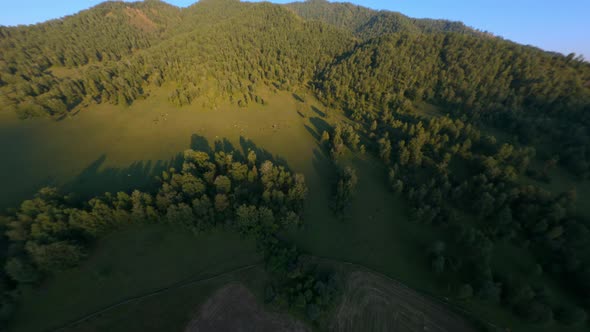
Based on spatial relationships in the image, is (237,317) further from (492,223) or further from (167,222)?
(492,223)

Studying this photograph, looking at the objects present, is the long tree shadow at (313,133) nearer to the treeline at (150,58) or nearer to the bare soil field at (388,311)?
the treeline at (150,58)

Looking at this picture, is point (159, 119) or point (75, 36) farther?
point (75, 36)

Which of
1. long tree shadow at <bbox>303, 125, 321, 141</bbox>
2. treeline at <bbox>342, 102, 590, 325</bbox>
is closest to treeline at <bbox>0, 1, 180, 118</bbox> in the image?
long tree shadow at <bbox>303, 125, 321, 141</bbox>

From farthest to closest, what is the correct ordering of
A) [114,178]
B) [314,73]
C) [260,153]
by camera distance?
[314,73]
[260,153]
[114,178]

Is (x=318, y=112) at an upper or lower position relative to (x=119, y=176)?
upper

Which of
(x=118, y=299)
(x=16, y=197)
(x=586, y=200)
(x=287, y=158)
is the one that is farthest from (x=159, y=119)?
(x=586, y=200)

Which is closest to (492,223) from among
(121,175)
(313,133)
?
(313,133)

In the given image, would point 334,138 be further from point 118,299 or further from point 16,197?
point 16,197

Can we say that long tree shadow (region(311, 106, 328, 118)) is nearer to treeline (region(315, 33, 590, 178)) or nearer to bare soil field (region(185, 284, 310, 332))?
treeline (region(315, 33, 590, 178))
